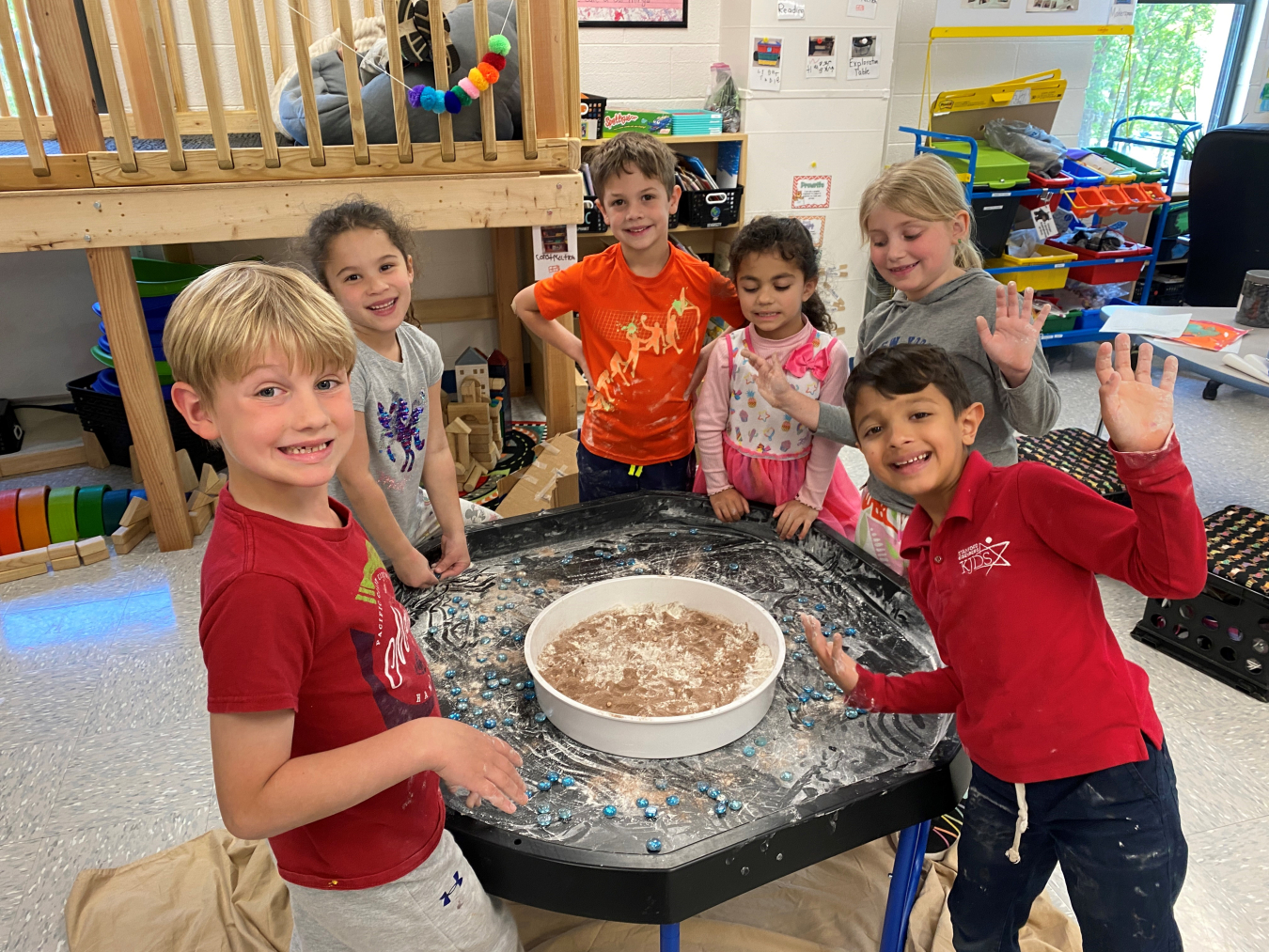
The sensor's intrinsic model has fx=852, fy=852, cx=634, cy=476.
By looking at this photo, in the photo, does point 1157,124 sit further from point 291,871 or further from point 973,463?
point 291,871

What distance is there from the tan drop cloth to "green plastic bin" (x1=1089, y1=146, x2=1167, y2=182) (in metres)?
4.02

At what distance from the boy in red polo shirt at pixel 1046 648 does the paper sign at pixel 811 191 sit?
10.6ft

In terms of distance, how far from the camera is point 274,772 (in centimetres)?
87

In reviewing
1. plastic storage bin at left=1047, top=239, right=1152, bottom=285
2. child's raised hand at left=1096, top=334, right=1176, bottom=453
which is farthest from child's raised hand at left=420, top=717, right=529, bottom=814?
plastic storage bin at left=1047, top=239, right=1152, bottom=285

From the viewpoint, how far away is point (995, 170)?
4.00 metres

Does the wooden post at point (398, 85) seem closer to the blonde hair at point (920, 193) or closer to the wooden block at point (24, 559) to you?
the blonde hair at point (920, 193)

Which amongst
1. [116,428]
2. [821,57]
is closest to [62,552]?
[116,428]

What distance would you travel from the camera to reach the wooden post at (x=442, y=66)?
7.46 feet

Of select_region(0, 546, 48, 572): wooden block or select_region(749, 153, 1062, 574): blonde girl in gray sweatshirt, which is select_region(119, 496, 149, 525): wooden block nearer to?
select_region(0, 546, 48, 572): wooden block

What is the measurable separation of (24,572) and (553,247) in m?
2.04

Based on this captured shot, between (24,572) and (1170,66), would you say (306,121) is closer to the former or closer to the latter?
(24,572)

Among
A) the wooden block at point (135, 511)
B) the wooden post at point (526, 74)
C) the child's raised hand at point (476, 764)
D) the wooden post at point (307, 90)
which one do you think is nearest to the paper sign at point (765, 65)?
the wooden post at point (526, 74)

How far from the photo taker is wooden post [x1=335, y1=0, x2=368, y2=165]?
2.26 m

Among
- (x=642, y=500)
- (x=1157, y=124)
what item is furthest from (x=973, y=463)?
(x=1157, y=124)
